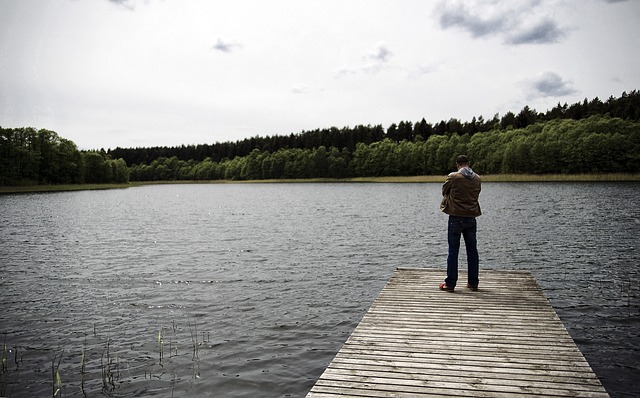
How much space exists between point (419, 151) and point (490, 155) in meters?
27.2

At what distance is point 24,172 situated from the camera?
96.6 meters

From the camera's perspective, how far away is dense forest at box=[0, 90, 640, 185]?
9656 centimetres

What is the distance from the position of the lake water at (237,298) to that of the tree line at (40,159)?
7325cm

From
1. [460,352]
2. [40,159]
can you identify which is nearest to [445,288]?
[460,352]

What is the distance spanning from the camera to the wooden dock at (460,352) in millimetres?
5414

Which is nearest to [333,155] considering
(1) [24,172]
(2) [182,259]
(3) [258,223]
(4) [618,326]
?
(1) [24,172]

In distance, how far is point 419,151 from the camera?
141250 millimetres

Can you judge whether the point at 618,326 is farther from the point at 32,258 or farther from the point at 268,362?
the point at 32,258

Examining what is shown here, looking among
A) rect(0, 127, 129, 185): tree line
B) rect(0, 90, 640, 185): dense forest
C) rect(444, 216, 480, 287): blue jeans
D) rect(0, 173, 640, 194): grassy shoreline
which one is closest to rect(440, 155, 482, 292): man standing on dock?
rect(444, 216, 480, 287): blue jeans

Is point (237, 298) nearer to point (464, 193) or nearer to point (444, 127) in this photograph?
point (464, 193)

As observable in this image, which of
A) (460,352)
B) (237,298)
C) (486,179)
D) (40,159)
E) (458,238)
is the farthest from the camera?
(486,179)

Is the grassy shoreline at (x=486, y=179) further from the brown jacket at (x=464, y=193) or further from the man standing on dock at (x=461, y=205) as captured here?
the brown jacket at (x=464, y=193)

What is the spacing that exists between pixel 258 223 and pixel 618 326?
27814 mm

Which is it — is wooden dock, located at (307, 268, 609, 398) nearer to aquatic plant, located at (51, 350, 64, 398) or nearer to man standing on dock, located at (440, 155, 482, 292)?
man standing on dock, located at (440, 155, 482, 292)
